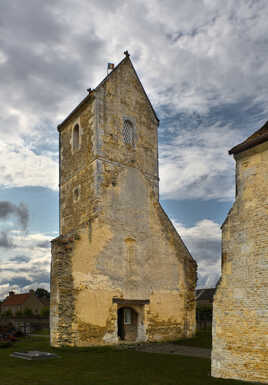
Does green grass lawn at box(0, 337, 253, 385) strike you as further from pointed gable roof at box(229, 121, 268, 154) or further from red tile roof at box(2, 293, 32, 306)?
red tile roof at box(2, 293, 32, 306)

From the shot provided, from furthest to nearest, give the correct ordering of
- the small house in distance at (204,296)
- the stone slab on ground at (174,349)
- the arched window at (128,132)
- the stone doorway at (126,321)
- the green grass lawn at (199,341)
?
the small house in distance at (204,296) < the arched window at (128,132) < the stone doorway at (126,321) < the green grass lawn at (199,341) < the stone slab on ground at (174,349)

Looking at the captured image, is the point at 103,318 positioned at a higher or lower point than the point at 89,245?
lower

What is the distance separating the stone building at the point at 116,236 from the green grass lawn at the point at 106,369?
258 cm

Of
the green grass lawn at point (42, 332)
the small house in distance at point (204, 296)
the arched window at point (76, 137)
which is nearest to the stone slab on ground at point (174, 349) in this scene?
the green grass lawn at point (42, 332)

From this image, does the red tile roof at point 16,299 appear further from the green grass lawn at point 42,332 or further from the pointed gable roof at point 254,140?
the pointed gable roof at point 254,140

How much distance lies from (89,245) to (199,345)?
7.10 m

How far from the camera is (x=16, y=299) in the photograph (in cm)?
6234

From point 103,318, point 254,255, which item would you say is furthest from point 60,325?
point 254,255

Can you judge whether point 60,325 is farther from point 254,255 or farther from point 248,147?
point 248,147

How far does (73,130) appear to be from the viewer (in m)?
22.8

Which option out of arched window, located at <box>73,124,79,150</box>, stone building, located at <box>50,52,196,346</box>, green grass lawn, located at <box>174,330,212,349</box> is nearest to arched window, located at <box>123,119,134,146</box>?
stone building, located at <box>50,52,196,346</box>

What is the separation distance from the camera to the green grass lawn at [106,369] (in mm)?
9805

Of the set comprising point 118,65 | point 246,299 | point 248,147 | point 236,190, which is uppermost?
point 118,65

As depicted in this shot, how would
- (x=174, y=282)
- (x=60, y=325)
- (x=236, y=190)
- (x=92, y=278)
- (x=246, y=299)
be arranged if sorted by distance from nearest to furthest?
(x=246, y=299), (x=236, y=190), (x=60, y=325), (x=92, y=278), (x=174, y=282)
